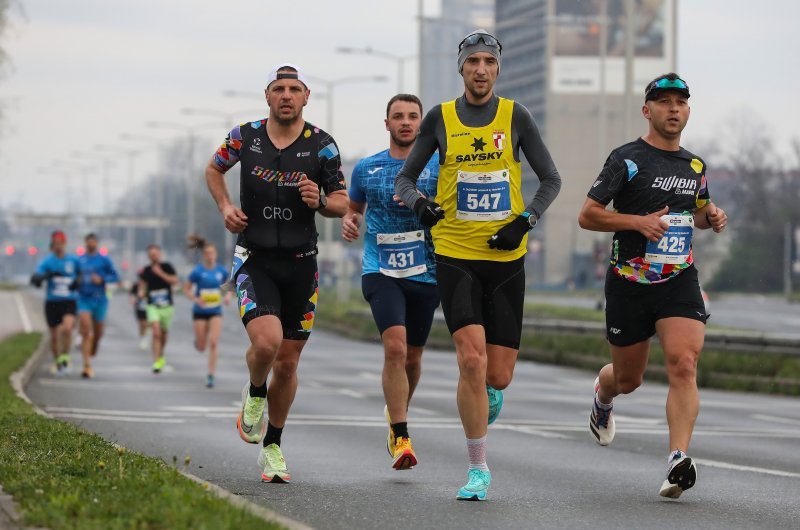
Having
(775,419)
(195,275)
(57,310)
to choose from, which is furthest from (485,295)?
(57,310)

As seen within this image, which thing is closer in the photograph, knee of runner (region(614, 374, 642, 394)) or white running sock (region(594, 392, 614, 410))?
knee of runner (region(614, 374, 642, 394))

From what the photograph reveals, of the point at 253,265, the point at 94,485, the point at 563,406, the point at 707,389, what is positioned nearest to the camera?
the point at 94,485

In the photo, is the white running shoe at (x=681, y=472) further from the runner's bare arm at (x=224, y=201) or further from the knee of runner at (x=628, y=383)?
the runner's bare arm at (x=224, y=201)

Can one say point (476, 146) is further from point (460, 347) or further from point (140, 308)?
point (140, 308)

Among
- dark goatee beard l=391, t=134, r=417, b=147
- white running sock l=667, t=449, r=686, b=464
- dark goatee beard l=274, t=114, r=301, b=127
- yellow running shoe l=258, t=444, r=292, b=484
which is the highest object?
dark goatee beard l=274, t=114, r=301, b=127

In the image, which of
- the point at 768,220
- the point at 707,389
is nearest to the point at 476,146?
the point at 707,389

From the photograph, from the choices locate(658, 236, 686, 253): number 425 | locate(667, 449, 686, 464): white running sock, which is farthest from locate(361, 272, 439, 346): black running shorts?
locate(667, 449, 686, 464): white running sock

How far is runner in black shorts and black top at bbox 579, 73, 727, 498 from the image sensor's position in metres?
8.95

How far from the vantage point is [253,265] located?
9.60m

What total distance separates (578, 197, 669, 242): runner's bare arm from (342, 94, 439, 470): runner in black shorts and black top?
4.63 feet

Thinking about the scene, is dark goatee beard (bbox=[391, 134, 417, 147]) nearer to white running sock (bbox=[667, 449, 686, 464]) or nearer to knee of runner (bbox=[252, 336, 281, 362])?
knee of runner (bbox=[252, 336, 281, 362])

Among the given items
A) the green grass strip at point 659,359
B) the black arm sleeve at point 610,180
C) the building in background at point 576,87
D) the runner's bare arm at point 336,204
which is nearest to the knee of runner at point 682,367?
the black arm sleeve at point 610,180

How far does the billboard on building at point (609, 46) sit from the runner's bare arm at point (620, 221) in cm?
12213

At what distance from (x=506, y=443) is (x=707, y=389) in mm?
11171
